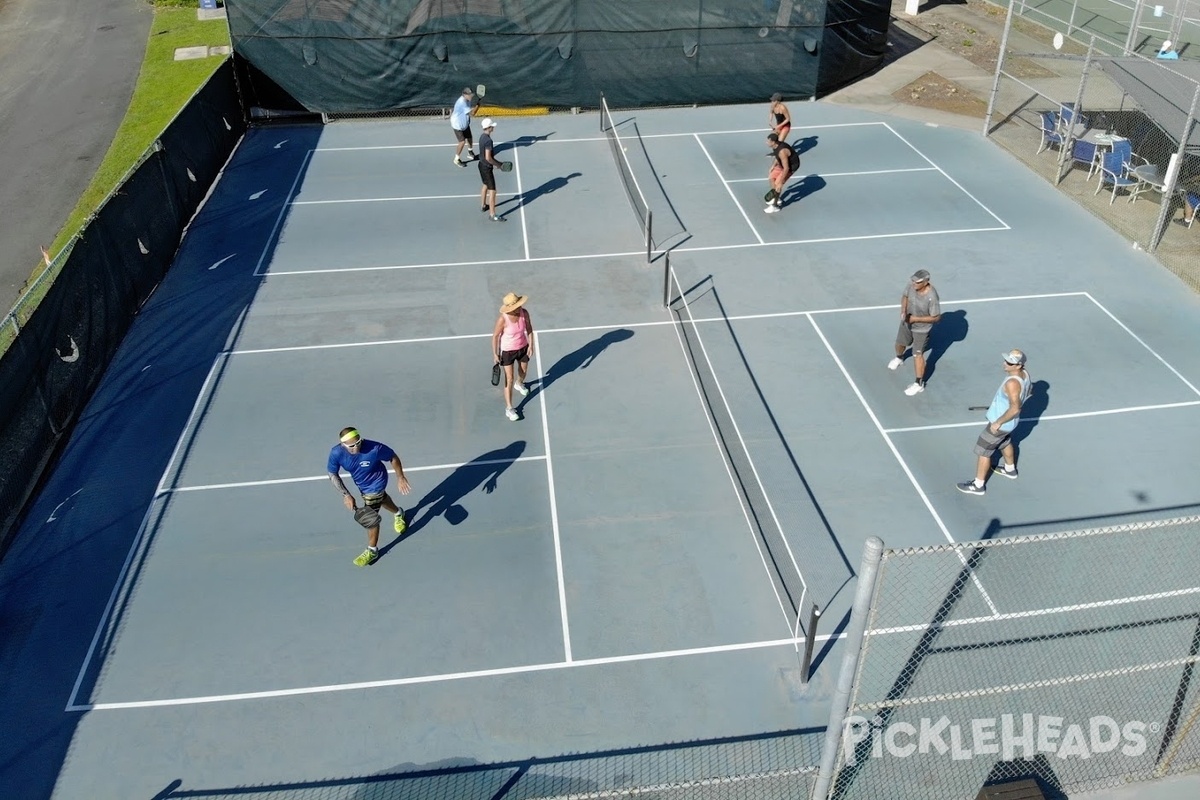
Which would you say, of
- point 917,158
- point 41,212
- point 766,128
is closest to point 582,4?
point 766,128

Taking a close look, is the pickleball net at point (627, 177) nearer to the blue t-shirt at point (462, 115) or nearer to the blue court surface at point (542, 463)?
the blue court surface at point (542, 463)

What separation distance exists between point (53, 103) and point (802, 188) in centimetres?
1923

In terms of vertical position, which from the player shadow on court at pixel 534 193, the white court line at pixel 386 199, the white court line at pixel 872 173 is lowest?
the white court line at pixel 386 199

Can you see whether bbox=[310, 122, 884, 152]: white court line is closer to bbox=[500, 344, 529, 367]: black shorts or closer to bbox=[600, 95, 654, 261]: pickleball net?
bbox=[600, 95, 654, 261]: pickleball net

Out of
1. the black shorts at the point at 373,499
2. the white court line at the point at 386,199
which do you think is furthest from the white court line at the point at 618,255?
the black shorts at the point at 373,499

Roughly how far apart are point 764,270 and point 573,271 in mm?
3108

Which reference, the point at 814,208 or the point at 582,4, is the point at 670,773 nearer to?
the point at 814,208

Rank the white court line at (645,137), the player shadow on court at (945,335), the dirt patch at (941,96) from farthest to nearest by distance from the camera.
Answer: the dirt patch at (941,96) < the white court line at (645,137) < the player shadow on court at (945,335)

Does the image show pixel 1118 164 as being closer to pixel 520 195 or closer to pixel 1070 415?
pixel 1070 415

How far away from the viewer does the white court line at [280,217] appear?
51.8 feet

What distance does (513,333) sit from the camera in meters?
11.3

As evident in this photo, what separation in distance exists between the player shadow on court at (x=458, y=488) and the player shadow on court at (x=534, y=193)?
7231mm

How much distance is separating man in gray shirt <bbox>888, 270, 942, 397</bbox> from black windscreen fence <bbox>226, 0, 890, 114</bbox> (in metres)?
12.3

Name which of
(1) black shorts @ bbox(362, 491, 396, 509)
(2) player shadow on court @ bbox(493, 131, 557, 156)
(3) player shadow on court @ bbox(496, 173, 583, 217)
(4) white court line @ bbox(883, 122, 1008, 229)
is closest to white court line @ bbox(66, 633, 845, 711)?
(1) black shorts @ bbox(362, 491, 396, 509)
